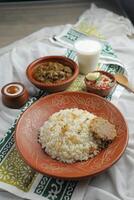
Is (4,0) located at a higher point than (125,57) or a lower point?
lower

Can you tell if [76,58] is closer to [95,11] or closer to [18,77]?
[18,77]

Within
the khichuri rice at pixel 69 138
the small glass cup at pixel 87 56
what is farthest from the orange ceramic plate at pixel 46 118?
the small glass cup at pixel 87 56

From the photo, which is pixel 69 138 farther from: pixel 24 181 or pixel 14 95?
pixel 14 95

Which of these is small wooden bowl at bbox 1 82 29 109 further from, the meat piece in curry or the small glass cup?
the small glass cup

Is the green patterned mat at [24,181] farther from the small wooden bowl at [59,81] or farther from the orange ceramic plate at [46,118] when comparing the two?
the small wooden bowl at [59,81]

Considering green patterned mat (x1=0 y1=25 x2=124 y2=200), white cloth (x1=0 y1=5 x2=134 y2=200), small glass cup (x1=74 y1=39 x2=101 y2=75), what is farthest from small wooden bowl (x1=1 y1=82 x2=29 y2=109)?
small glass cup (x1=74 y1=39 x2=101 y2=75)

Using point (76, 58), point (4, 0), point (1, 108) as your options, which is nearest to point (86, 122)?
point (1, 108)

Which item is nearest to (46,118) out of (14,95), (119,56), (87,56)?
(14,95)

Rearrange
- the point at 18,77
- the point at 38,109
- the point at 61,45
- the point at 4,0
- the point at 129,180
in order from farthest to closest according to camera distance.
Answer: the point at 4,0, the point at 61,45, the point at 18,77, the point at 38,109, the point at 129,180
